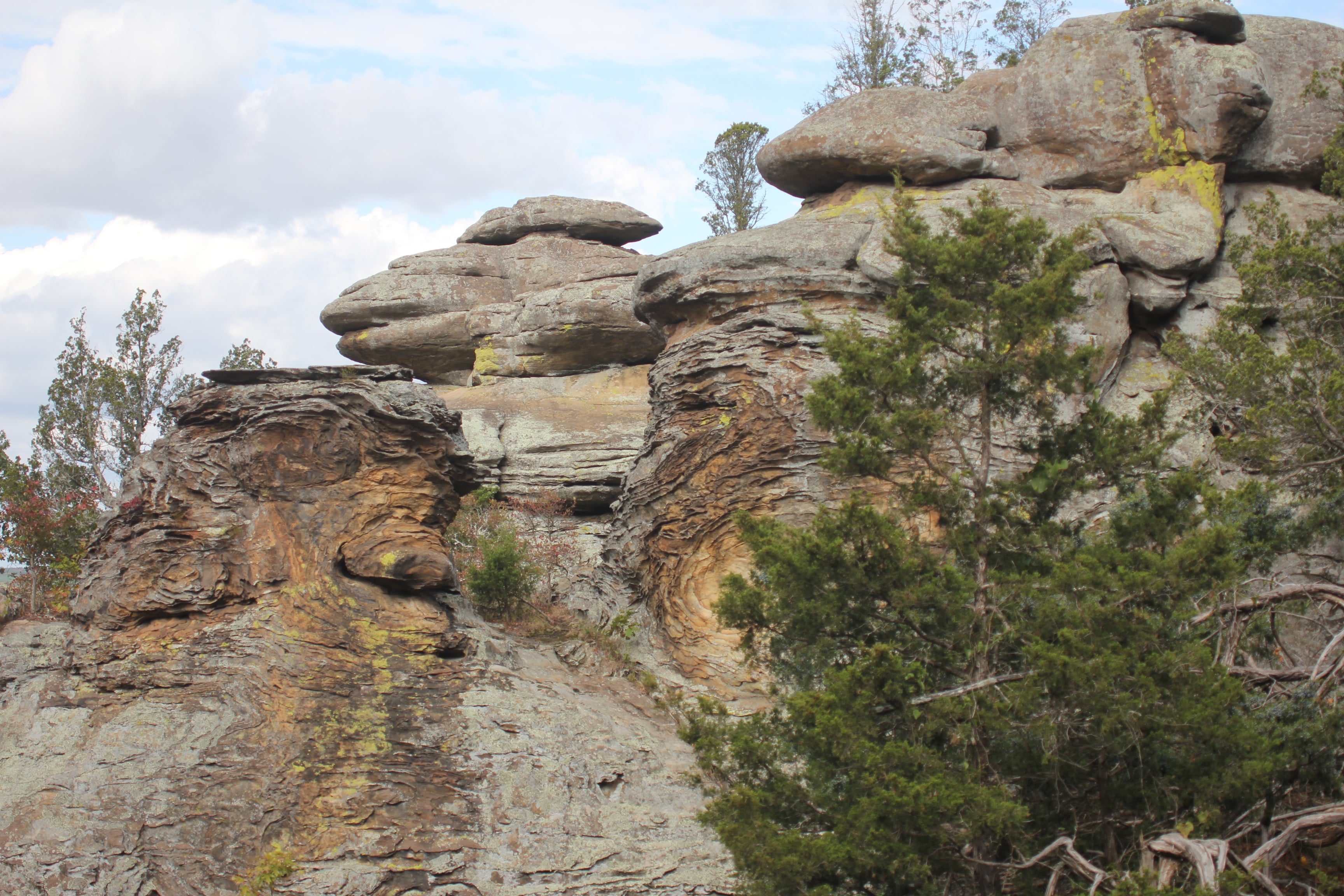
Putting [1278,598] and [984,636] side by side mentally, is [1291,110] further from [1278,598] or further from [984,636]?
[984,636]

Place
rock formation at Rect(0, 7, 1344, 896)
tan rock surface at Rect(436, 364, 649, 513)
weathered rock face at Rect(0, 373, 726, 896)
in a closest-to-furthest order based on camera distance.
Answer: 1. weathered rock face at Rect(0, 373, 726, 896)
2. rock formation at Rect(0, 7, 1344, 896)
3. tan rock surface at Rect(436, 364, 649, 513)

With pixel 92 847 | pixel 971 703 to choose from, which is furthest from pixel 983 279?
pixel 92 847

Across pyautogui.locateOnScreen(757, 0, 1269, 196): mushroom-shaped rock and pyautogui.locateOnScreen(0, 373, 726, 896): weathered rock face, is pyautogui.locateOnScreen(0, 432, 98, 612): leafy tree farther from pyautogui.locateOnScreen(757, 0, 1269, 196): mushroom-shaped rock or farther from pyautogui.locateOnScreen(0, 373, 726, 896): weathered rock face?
pyautogui.locateOnScreen(757, 0, 1269, 196): mushroom-shaped rock

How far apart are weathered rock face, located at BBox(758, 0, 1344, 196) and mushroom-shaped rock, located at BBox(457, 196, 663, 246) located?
34.5ft

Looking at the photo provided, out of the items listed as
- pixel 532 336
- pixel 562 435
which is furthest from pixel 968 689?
pixel 532 336

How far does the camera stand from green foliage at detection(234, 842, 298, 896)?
11.6m

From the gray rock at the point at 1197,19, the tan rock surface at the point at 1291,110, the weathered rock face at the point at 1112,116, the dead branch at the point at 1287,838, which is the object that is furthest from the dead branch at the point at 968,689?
the gray rock at the point at 1197,19

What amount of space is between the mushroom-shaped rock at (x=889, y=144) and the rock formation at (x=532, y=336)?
6.66 meters

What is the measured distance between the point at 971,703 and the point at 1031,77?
1625cm

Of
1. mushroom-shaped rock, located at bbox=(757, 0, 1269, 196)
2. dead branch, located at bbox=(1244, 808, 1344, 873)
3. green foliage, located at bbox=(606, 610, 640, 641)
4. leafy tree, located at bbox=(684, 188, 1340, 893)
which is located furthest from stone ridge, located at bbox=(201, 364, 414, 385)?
dead branch, located at bbox=(1244, 808, 1344, 873)

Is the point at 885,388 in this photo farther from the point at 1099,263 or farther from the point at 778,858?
the point at 1099,263

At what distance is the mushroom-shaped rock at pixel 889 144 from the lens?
20.7 meters

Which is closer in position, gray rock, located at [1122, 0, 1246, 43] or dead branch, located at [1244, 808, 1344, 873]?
dead branch, located at [1244, 808, 1344, 873]

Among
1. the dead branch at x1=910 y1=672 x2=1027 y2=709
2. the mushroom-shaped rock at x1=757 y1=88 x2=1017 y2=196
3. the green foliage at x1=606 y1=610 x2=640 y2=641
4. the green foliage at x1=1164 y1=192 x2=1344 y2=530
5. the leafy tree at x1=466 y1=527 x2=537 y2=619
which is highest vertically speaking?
the mushroom-shaped rock at x1=757 y1=88 x2=1017 y2=196
